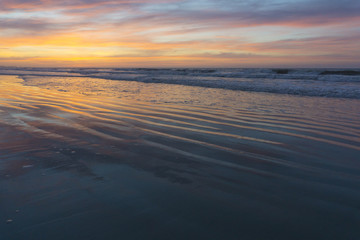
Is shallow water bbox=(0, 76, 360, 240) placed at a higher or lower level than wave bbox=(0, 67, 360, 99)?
lower

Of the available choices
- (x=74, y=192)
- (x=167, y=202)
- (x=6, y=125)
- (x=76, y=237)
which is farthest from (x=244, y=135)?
(x=6, y=125)

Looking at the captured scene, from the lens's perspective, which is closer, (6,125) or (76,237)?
(76,237)

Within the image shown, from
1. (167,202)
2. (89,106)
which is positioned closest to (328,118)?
(167,202)

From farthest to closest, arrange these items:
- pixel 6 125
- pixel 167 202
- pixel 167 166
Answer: pixel 6 125 < pixel 167 166 < pixel 167 202

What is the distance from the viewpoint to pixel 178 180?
115 inches

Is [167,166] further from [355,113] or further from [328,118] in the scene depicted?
[355,113]

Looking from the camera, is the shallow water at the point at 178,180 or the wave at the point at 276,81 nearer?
the shallow water at the point at 178,180

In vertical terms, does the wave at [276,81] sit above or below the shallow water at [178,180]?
above

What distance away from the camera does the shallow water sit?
2.07 m

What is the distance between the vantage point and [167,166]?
3301 mm

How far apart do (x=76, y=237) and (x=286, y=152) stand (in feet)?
10.2

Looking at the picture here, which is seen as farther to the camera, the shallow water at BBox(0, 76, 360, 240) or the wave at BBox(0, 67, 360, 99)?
the wave at BBox(0, 67, 360, 99)

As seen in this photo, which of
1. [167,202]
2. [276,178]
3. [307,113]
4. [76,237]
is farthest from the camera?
[307,113]

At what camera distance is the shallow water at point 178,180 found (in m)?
2.07
